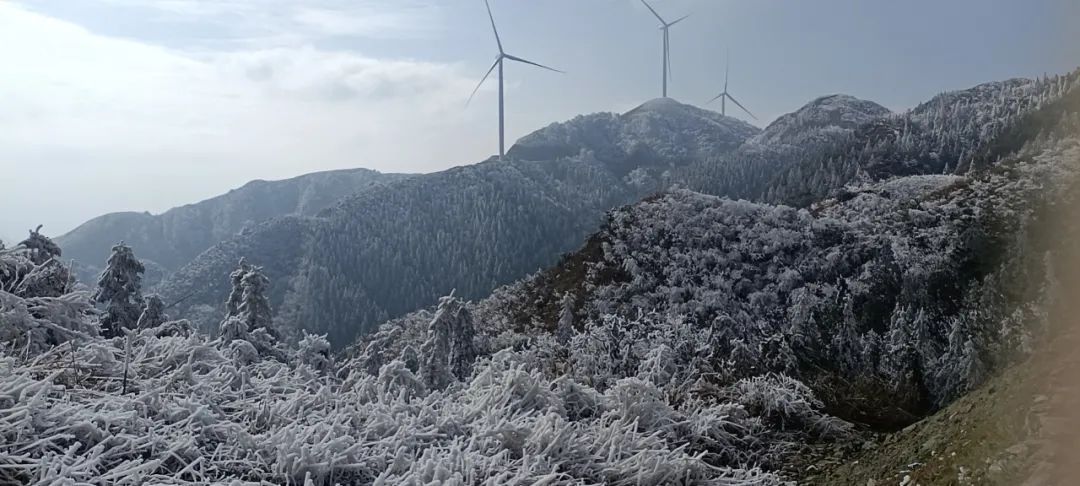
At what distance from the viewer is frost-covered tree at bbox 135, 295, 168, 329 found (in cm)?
2283

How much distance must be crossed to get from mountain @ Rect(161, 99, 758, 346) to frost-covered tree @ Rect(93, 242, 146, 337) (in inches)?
2818

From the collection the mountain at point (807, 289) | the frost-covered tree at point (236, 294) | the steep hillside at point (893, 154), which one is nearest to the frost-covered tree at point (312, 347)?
the mountain at point (807, 289)

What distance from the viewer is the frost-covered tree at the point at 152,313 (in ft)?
74.9

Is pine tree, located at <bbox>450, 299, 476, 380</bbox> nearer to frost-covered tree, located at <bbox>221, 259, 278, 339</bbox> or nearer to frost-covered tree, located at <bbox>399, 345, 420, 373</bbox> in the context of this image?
frost-covered tree, located at <bbox>399, 345, 420, 373</bbox>

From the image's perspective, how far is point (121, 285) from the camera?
78.2 ft

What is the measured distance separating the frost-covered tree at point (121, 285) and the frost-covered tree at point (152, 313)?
0.36 meters

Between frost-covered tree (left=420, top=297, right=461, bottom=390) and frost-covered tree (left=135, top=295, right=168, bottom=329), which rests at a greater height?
frost-covered tree (left=135, top=295, right=168, bottom=329)

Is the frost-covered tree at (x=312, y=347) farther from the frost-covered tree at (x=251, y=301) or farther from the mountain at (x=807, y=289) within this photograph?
the frost-covered tree at (x=251, y=301)

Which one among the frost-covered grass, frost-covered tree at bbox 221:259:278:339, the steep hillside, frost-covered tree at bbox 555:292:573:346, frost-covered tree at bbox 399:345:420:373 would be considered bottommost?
frost-covered tree at bbox 399:345:420:373

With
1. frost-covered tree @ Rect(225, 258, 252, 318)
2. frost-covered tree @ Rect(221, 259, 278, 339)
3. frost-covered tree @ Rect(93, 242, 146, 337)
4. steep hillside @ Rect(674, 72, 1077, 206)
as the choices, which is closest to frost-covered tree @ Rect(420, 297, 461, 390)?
frost-covered tree @ Rect(221, 259, 278, 339)

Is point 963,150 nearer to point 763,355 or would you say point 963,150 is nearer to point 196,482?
point 763,355

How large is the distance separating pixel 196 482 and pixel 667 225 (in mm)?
44005

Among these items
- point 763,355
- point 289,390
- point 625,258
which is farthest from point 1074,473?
point 625,258

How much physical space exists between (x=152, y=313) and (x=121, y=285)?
5.18ft
